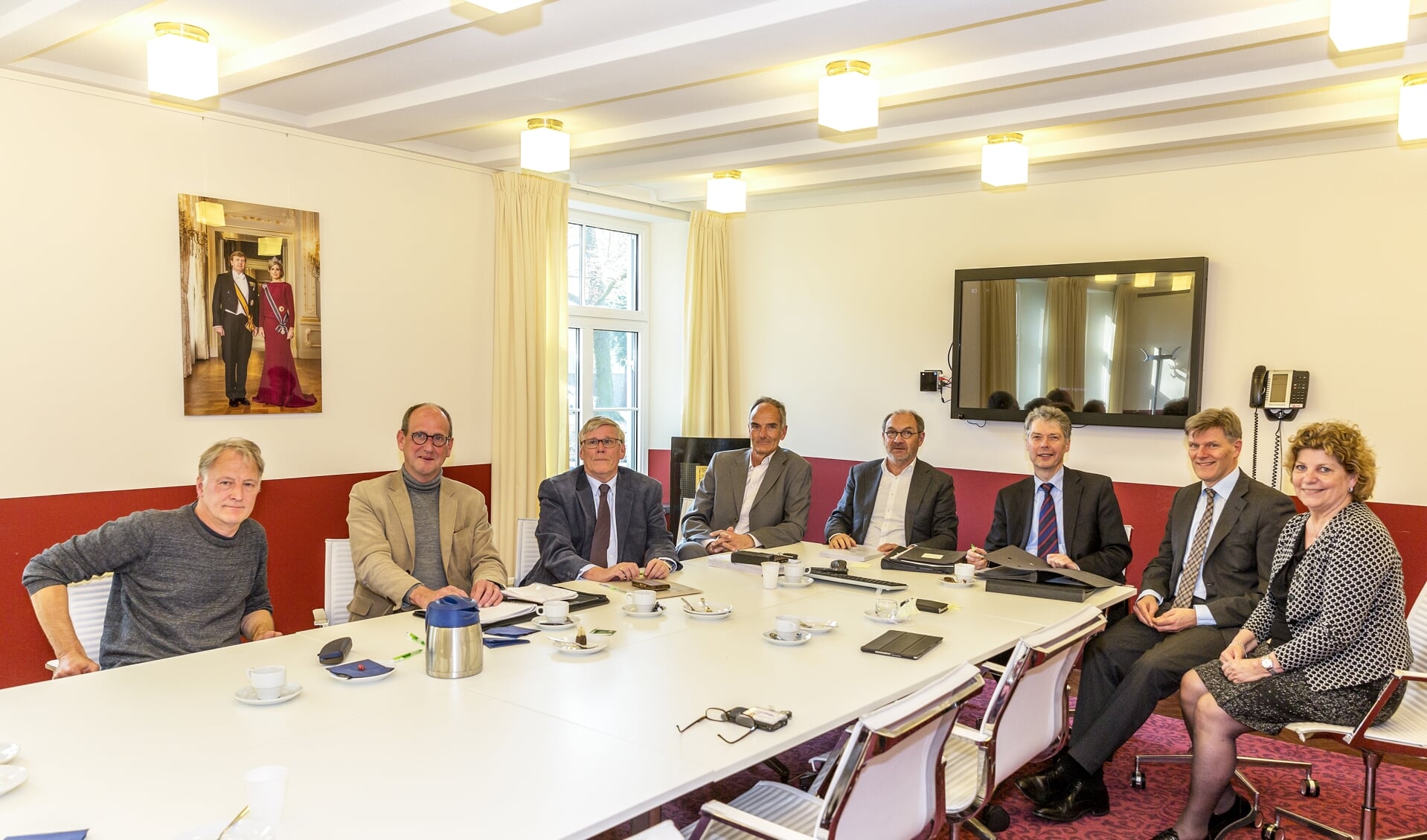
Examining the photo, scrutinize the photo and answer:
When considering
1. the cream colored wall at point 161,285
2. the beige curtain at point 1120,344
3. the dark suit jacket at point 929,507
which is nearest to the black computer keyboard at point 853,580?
the dark suit jacket at point 929,507

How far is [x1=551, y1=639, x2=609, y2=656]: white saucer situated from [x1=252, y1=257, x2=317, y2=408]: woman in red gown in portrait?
292 centimetres

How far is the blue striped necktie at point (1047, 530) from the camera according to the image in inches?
178

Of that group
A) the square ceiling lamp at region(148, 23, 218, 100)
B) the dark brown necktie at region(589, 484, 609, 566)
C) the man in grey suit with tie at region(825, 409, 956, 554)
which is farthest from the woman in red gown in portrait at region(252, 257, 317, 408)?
the man in grey suit with tie at region(825, 409, 956, 554)

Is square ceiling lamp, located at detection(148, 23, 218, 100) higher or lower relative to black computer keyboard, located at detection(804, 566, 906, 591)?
higher

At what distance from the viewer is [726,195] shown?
589cm

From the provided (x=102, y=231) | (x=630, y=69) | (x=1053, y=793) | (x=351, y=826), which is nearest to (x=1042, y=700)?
(x=1053, y=793)

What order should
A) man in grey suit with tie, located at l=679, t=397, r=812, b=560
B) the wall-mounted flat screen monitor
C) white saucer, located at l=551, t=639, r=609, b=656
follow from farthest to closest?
the wall-mounted flat screen monitor → man in grey suit with tie, located at l=679, t=397, r=812, b=560 → white saucer, located at l=551, t=639, r=609, b=656

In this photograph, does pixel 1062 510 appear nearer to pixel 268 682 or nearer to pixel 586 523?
pixel 586 523

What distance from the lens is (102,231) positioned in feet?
14.5

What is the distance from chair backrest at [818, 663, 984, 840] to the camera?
1.91 metres

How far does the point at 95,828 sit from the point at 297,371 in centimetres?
372

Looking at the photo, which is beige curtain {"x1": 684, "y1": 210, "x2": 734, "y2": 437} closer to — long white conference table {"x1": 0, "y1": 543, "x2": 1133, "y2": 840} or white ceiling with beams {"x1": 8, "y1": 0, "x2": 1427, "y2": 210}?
white ceiling with beams {"x1": 8, "y1": 0, "x2": 1427, "y2": 210}

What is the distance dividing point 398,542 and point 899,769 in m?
2.19

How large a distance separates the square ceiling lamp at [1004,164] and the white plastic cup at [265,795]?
14.8 feet
